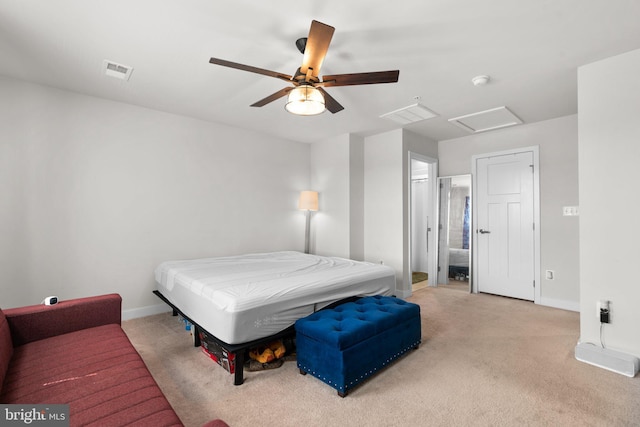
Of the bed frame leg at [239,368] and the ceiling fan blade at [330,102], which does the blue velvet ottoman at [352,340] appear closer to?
the bed frame leg at [239,368]

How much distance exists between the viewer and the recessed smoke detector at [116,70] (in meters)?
2.68

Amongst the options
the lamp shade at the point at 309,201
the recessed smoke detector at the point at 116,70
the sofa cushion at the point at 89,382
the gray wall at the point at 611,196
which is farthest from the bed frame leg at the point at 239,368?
the lamp shade at the point at 309,201

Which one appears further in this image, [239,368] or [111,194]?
[111,194]

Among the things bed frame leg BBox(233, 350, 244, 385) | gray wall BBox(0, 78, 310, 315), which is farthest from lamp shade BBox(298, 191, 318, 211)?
bed frame leg BBox(233, 350, 244, 385)

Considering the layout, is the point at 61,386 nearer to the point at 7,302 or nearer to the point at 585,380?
the point at 7,302

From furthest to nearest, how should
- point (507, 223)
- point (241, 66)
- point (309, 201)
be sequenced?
point (309, 201) < point (507, 223) < point (241, 66)

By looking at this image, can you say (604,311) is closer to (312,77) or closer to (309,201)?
(312,77)

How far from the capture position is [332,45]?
233 centimetres

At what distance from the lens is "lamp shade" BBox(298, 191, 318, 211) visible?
5047 millimetres

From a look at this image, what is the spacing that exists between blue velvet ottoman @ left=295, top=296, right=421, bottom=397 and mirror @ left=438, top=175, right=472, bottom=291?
117 inches

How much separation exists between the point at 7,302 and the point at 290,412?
3.03 meters

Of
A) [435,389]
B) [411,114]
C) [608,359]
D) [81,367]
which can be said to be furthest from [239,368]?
Answer: [411,114]

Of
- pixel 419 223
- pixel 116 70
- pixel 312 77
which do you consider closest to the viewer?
pixel 312 77

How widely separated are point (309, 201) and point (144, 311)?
2.76 m
